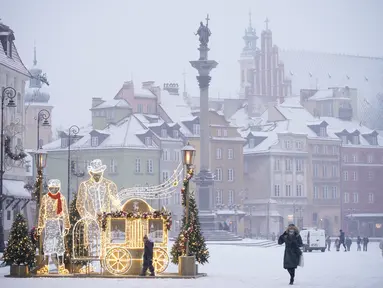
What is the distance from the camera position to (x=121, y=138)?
102750 mm

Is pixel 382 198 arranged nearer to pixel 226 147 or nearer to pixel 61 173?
pixel 226 147

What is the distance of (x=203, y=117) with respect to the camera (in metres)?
75.4

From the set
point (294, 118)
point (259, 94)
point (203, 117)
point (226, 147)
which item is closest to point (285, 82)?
point (259, 94)

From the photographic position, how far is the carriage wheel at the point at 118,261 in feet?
113

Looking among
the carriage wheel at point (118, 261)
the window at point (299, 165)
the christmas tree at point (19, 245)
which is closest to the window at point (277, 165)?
the window at point (299, 165)

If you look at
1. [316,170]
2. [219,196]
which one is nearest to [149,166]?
[219,196]

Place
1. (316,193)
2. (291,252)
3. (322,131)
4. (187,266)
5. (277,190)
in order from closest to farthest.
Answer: (291,252) → (187,266) → (277,190) → (316,193) → (322,131)

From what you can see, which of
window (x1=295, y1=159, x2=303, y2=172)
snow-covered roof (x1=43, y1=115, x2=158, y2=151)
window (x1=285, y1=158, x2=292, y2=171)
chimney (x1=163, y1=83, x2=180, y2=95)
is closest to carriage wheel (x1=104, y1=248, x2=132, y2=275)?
snow-covered roof (x1=43, y1=115, x2=158, y2=151)

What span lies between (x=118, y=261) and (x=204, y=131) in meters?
40.2

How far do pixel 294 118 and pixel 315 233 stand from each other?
4944 cm

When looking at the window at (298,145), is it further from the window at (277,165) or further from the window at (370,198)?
the window at (370,198)

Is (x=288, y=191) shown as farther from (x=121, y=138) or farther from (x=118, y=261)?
(x=118, y=261)

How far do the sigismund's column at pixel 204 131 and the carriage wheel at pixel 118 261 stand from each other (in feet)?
131

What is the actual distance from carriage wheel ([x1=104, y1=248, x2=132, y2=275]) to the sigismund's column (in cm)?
3982
